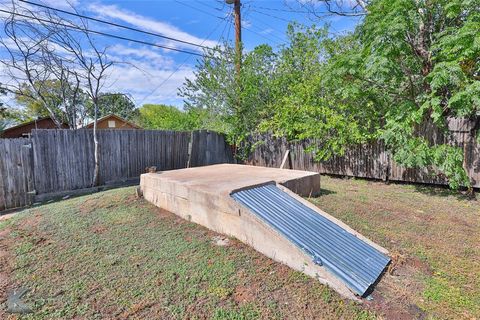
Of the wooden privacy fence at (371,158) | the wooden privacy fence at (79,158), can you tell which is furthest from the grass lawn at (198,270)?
the wooden privacy fence at (371,158)

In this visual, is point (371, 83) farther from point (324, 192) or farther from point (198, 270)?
point (198, 270)

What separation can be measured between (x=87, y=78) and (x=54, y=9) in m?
1.69

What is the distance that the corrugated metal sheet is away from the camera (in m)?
2.71

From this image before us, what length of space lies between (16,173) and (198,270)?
5.02 meters

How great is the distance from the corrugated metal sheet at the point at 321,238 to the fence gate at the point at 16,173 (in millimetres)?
4843

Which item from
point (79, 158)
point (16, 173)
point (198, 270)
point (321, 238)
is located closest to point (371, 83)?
point (321, 238)

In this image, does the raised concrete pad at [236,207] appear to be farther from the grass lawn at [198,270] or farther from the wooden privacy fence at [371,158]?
the wooden privacy fence at [371,158]

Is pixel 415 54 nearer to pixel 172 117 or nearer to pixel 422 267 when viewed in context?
pixel 422 267

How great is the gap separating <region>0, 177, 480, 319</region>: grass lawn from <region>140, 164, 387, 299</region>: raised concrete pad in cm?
12

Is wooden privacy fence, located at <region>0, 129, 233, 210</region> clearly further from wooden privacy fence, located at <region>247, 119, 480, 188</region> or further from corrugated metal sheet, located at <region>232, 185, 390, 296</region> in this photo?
corrugated metal sheet, located at <region>232, 185, 390, 296</region>

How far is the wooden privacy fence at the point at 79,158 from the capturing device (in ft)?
18.6

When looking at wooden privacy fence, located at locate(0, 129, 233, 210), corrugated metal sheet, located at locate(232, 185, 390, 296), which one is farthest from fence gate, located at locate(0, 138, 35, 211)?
corrugated metal sheet, located at locate(232, 185, 390, 296)

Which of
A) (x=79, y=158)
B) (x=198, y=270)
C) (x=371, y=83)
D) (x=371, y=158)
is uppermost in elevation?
(x=371, y=83)

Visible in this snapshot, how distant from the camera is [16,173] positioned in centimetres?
568
